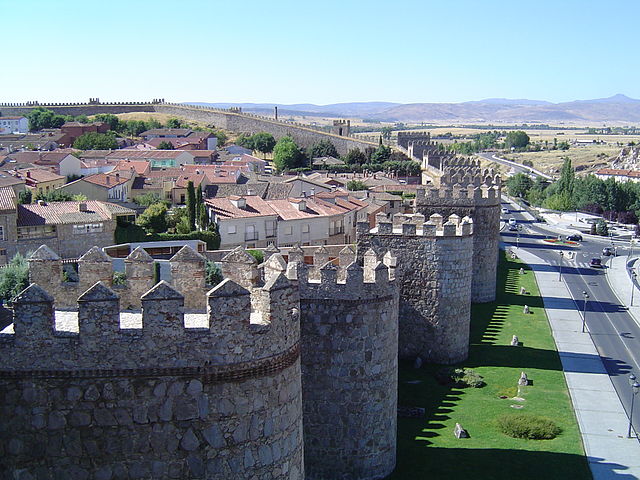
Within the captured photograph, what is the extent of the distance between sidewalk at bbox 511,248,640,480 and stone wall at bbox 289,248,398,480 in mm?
6493

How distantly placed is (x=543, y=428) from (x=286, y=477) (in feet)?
45.0

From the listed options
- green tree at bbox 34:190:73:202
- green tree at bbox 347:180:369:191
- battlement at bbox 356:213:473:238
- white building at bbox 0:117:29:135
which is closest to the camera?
battlement at bbox 356:213:473:238

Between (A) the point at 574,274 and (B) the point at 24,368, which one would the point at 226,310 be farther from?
(A) the point at 574,274

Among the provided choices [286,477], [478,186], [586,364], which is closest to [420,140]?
[478,186]

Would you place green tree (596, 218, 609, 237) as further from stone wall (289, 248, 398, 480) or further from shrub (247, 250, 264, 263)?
stone wall (289, 248, 398, 480)

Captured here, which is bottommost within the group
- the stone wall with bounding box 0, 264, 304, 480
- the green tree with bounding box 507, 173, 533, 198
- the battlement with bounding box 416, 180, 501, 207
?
the green tree with bounding box 507, 173, 533, 198

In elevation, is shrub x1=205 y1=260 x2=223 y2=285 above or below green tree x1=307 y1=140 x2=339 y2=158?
above

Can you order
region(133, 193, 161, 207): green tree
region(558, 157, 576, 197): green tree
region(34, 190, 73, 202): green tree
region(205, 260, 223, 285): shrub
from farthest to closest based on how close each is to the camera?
1. region(558, 157, 576, 197): green tree
2. region(133, 193, 161, 207): green tree
3. region(34, 190, 73, 202): green tree
4. region(205, 260, 223, 285): shrub

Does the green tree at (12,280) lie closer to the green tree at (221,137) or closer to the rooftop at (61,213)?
the rooftop at (61,213)

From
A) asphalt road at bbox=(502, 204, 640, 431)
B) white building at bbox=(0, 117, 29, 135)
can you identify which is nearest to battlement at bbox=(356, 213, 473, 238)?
asphalt road at bbox=(502, 204, 640, 431)

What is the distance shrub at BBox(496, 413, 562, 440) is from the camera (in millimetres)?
22281

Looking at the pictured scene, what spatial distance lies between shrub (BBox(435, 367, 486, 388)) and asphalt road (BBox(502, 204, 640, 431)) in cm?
484

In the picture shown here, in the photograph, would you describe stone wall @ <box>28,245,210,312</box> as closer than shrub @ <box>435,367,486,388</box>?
Yes

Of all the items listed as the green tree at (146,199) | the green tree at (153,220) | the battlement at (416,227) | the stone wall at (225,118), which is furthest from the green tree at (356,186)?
the battlement at (416,227)
